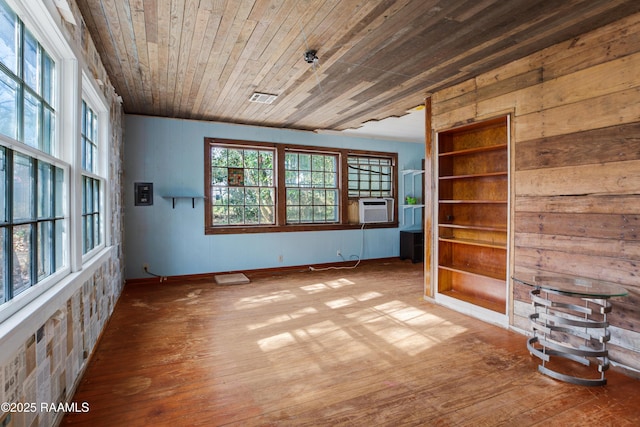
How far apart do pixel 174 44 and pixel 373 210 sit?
4843 millimetres

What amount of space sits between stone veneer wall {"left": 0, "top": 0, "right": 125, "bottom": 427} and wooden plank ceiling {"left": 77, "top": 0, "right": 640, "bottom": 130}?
1.50ft

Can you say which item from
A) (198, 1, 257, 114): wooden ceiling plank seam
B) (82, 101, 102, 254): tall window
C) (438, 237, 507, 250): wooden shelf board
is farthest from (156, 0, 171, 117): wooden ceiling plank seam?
(438, 237, 507, 250): wooden shelf board

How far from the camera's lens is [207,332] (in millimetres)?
3221

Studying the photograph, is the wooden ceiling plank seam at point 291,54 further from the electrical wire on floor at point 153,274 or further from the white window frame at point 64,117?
the electrical wire on floor at point 153,274

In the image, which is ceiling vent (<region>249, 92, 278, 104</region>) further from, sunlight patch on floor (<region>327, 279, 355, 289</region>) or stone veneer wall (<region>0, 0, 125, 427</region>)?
sunlight patch on floor (<region>327, 279, 355, 289</region>)

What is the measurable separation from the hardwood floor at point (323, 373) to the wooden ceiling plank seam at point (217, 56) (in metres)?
2.63

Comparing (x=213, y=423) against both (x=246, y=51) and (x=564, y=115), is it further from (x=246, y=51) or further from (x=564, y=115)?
(x=564, y=115)

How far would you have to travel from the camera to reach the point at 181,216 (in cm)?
538

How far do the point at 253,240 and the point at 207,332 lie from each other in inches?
107

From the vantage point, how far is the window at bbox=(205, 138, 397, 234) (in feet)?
18.7

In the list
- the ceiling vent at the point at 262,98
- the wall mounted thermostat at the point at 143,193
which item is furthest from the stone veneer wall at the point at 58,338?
the wall mounted thermostat at the point at 143,193

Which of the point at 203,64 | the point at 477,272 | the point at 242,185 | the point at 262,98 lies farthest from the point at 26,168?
the point at 242,185

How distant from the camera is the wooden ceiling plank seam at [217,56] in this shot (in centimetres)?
240

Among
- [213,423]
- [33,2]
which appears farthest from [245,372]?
[33,2]
